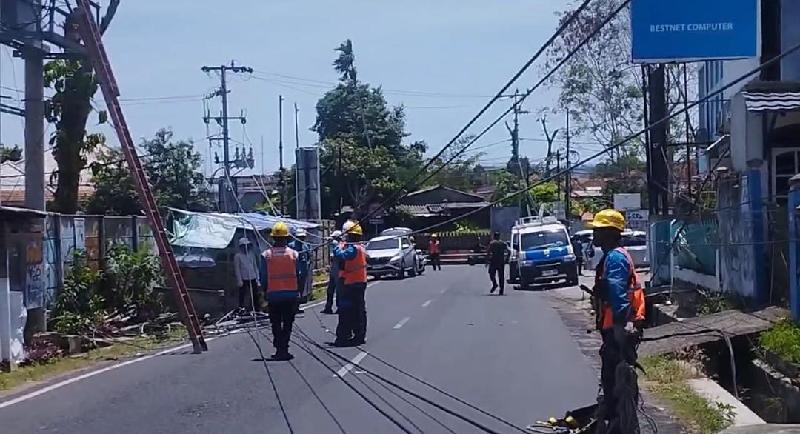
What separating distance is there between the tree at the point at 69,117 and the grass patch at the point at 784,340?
72.8 feet

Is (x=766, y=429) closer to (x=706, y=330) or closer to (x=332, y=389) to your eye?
(x=332, y=389)

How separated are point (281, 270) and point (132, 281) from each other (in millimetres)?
8266

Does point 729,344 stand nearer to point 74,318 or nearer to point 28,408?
point 28,408

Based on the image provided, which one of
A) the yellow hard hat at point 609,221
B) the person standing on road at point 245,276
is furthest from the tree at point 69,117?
the yellow hard hat at point 609,221

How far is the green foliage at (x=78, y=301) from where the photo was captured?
20625 millimetres

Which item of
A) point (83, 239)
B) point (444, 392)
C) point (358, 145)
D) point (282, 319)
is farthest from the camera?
point (358, 145)

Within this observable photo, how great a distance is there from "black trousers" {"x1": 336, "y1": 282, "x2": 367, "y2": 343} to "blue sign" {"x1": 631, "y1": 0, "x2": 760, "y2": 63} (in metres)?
8.72

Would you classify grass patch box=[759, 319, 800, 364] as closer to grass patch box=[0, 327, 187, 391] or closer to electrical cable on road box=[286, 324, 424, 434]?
electrical cable on road box=[286, 324, 424, 434]

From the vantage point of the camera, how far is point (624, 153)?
6234cm

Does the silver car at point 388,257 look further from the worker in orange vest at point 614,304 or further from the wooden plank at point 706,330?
the worker in orange vest at point 614,304

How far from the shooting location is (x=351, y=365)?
15.9 metres

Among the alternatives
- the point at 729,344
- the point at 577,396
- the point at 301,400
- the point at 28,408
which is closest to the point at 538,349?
the point at 729,344

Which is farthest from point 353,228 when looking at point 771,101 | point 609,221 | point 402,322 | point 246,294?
point 246,294

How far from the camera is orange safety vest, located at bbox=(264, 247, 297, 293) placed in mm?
16609
